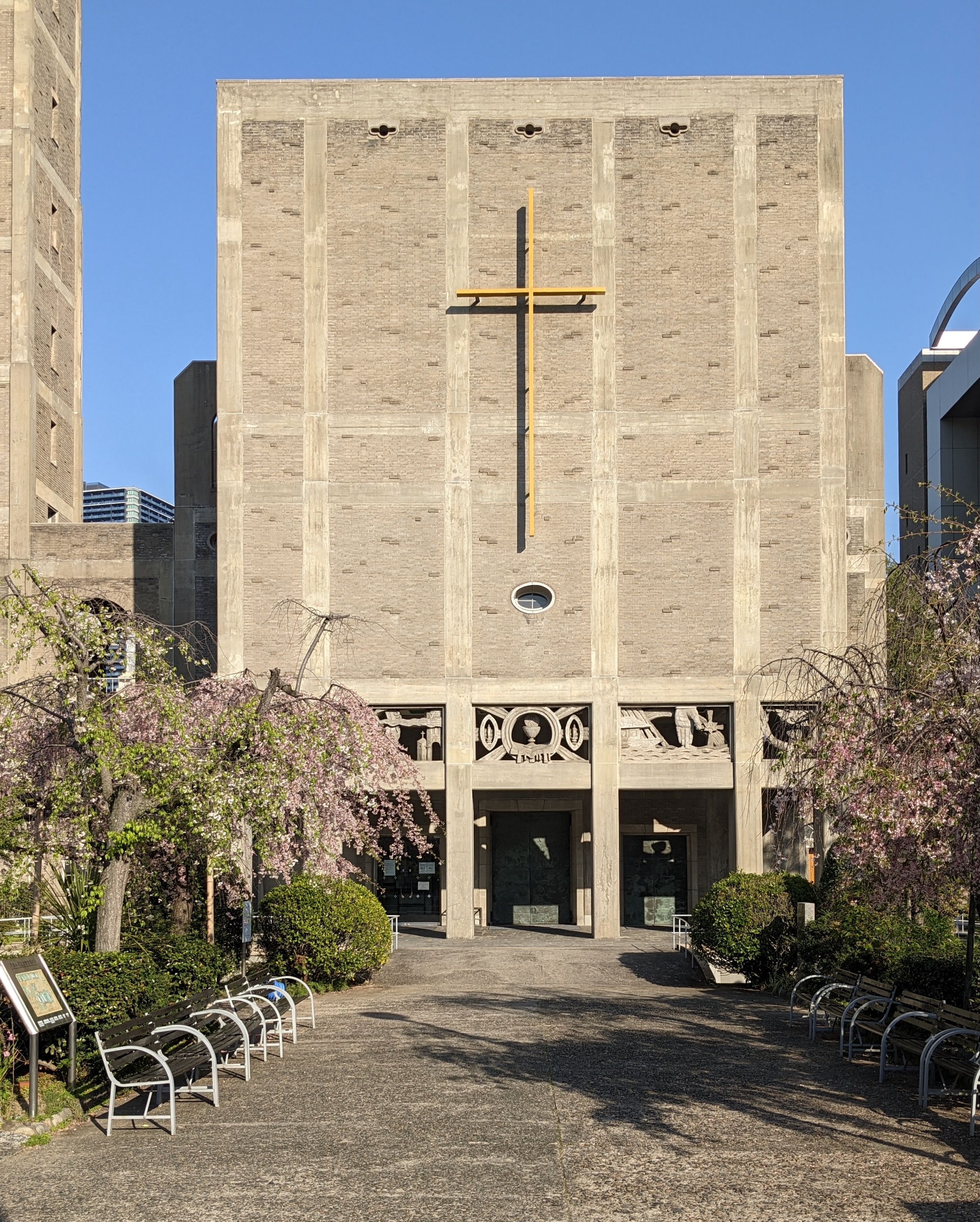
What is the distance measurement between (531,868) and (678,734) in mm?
6867

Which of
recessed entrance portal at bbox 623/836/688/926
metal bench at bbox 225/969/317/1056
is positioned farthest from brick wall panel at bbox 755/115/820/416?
metal bench at bbox 225/969/317/1056

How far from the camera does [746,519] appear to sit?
33.8 metres

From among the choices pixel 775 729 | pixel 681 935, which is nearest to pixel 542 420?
pixel 775 729

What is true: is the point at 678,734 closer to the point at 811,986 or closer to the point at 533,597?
the point at 533,597

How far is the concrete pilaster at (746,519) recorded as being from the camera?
32969 mm

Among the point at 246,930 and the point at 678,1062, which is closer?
the point at 678,1062

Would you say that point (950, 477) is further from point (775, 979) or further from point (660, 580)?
point (775, 979)

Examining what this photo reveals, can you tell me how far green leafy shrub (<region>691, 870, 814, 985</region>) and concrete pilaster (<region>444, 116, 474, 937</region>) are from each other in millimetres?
10827

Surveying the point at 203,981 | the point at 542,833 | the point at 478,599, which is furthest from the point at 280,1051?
the point at 542,833

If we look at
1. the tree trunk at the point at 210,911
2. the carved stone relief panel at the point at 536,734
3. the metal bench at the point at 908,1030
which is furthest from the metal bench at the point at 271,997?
the carved stone relief panel at the point at 536,734

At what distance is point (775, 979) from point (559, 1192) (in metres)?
12.6

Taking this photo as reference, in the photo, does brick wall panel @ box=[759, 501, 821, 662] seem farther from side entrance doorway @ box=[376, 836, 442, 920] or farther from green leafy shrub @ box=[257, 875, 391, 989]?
green leafy shrub @ box=[257, 875, 391, 989]

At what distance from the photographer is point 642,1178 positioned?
32.8ft

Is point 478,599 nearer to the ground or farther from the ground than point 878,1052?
farther from the ground
